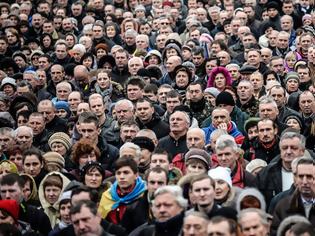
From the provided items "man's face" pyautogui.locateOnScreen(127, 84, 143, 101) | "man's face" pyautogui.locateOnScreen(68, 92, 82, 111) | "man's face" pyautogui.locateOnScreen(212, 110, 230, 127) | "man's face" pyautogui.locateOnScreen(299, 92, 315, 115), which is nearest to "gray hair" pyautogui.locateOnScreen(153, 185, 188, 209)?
"man's face" pyautogui.locateOnScreen(212, 110, 230, 127)

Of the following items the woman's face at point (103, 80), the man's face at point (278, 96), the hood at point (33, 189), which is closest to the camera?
the hood at point (33, 189)

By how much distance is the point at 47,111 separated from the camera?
14180 mm

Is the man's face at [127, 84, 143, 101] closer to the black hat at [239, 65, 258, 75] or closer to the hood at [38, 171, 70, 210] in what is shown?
the black hat at [239, 65, 258, 75]

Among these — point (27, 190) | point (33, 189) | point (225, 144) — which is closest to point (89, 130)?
point (33, 189)

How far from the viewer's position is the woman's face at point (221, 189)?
957cm

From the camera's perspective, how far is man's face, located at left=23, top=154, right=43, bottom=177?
446 inches

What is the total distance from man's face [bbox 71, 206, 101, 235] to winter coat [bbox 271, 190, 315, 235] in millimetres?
1727

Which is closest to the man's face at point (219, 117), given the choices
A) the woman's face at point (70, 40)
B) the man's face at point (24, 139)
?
the man's face at point (24, 139)

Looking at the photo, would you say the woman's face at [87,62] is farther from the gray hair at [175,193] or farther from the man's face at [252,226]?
the man's face at [252,226]

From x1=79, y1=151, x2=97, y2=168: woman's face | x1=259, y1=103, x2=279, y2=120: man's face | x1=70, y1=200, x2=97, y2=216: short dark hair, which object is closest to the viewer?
A: x1=70, y1=200, x2=97, y2=216: short dark hair

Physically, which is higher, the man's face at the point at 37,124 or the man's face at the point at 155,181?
the man's face at the point at 37,124

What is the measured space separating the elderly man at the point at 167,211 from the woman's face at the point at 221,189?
0.66 metres

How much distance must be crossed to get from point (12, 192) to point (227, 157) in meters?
2.41

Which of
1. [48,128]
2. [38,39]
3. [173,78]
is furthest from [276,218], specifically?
[38,39]
